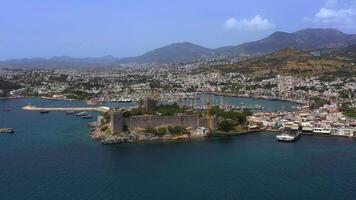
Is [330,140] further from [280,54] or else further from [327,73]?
[280,54]

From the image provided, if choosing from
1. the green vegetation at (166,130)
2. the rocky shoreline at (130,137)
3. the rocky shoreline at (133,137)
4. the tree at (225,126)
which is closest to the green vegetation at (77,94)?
the rocky shoreline at (133,137)

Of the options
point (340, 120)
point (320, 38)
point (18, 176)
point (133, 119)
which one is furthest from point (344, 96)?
point (320, 38)

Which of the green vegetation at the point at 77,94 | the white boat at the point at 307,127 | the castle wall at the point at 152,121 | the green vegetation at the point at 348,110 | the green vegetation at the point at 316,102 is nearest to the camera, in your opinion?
the castle wall at the point at 152,121

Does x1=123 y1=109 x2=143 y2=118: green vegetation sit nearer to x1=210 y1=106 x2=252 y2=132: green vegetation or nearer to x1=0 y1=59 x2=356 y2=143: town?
x1=0 y1=59 x2=356 y2=143: town

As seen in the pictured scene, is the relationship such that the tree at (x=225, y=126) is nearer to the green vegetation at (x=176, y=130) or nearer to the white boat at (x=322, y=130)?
the green vegetation at (x=176, y=130)

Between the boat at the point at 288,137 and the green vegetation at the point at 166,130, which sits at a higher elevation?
the green vegetation at the point at 166,130

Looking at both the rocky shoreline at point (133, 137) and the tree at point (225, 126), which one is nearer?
the rocky shoreline at point (133, 137)

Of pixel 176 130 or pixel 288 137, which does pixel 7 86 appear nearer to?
pixel 176 130

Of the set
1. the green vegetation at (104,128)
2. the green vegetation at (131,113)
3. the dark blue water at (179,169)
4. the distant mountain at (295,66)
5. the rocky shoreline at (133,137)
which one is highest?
the distant mountain at (295,66)

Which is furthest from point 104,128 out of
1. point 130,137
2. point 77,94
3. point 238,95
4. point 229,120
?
point 77,94
